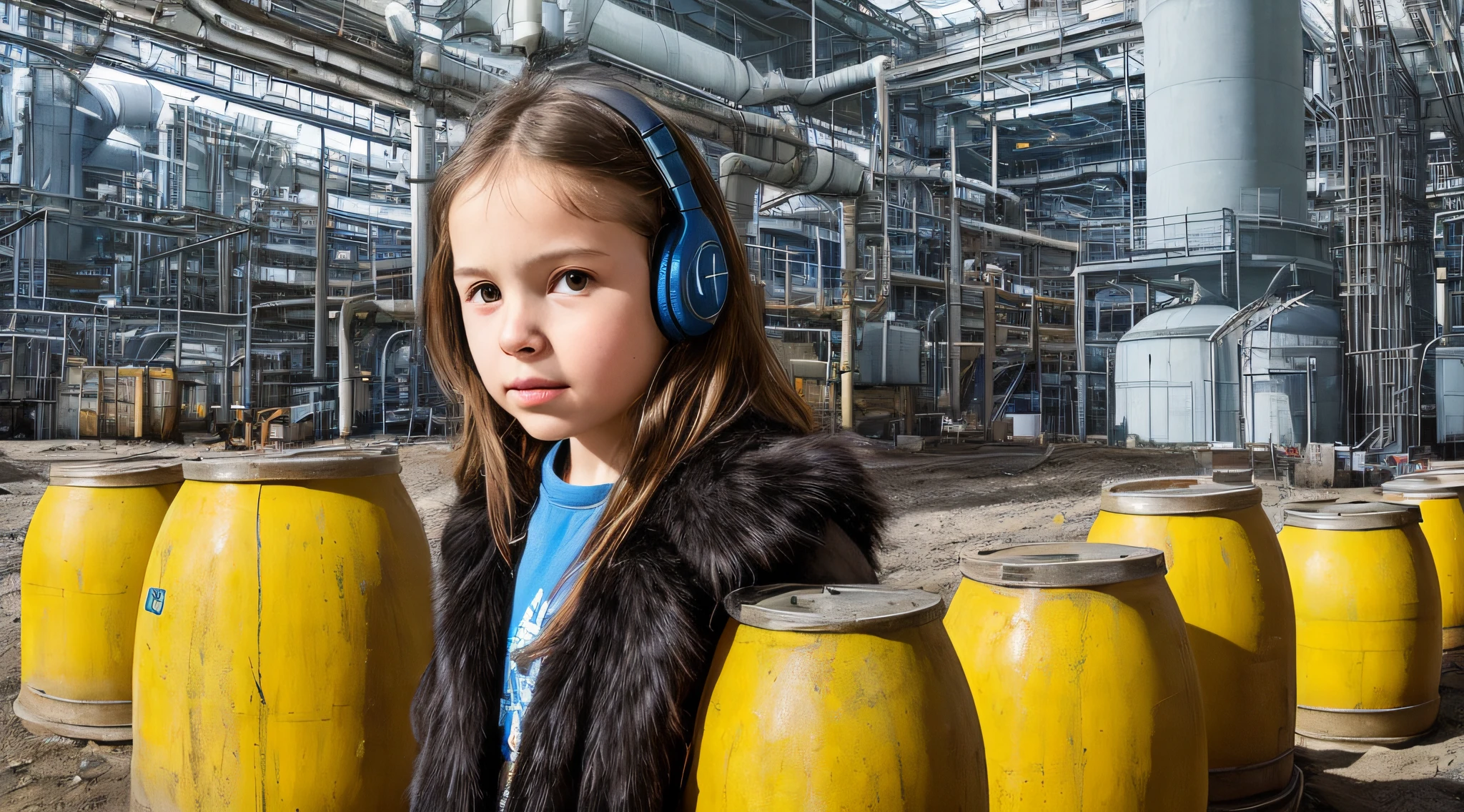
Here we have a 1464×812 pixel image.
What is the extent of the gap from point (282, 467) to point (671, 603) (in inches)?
61.7

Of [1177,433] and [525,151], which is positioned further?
[1177,433]

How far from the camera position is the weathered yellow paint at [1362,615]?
3.52 meters

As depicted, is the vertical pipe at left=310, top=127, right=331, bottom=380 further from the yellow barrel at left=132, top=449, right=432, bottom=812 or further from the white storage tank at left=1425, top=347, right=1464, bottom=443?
the white storage tank at left=1425, top=347, right=1464, bottom=443

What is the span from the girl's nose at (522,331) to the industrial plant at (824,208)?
540 inches

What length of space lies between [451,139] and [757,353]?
16.0 m

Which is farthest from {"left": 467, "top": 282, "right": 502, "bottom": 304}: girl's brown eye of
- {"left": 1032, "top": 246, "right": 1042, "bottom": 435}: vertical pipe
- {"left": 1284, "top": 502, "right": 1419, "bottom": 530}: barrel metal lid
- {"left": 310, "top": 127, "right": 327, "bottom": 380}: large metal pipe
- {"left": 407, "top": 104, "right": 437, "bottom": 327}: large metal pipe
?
{"left": 1032, "top": 246, "right": 1042, "bottom": 435}: vertical pipe

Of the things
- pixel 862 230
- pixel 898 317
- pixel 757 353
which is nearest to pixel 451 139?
pixel 862 230

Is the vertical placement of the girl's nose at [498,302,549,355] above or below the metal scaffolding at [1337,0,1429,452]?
below

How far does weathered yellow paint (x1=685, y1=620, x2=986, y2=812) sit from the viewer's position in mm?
1091

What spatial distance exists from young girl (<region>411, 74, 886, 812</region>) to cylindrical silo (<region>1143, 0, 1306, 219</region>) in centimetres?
2059

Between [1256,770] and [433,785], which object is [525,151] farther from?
[1256,770]

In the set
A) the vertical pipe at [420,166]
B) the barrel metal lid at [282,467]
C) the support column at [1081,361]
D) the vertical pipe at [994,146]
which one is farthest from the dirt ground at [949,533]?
the vertical pipe at [994,146]

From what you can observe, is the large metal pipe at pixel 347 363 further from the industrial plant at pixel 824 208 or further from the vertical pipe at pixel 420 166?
the vertical pipe at pixel 420 166

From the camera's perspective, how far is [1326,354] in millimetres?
17594
